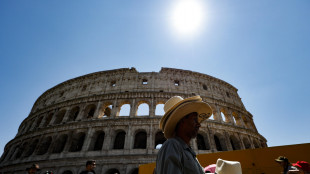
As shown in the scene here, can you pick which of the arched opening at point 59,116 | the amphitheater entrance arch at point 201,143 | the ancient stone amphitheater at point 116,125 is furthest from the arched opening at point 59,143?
the amphitheater entrance arch at point 201,143

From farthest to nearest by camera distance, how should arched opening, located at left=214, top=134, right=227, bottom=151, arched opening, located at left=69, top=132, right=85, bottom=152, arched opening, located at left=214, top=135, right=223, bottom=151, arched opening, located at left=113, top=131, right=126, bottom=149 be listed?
arched opening, located at left=214, top=135, right=223, bottom=151 → arched opening, located at left=214, top=134, right=227, bottom=151 → arched opening, located at left=69, top=132, right=85, bottom=152 → arched opening, located at left=113, top=131, right=126, bottom=149

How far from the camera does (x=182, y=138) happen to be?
162 centimetres

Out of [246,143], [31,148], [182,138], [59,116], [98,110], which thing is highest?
[59,116]

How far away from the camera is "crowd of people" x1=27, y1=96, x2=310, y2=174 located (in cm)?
116

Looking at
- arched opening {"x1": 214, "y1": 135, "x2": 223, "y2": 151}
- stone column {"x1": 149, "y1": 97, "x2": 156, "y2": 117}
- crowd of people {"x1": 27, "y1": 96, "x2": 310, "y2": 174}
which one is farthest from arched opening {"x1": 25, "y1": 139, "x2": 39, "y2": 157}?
crowd of people {"x1": 27, "y1": 96, "x2": 310, "y2": 174}

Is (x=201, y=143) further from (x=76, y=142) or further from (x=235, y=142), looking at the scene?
(x=76, y=142)

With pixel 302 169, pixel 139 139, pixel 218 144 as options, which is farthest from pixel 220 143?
pixel 302 169

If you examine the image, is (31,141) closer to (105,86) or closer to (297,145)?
(105,86)

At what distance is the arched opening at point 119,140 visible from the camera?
14.8 meters

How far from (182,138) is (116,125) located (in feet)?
47.8

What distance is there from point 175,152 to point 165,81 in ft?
61.0

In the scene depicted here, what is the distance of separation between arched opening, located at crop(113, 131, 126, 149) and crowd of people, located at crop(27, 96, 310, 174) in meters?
14.0

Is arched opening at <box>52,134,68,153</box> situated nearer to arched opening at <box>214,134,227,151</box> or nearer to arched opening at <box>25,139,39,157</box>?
arched opening at <box>25,139,39,157</box>

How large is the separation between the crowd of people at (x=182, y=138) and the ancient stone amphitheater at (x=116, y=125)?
12.3m
